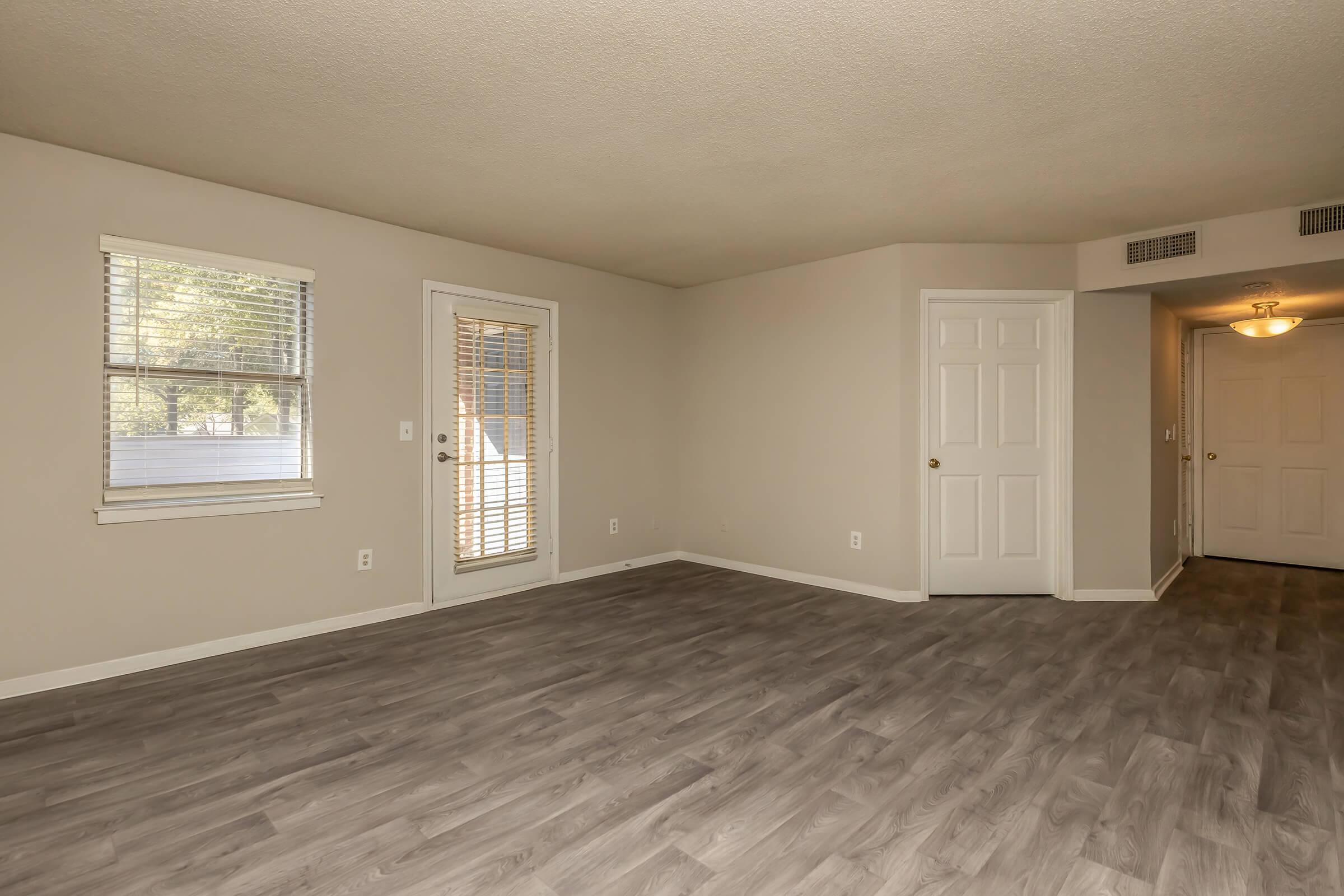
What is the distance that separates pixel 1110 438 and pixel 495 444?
441 centimetres

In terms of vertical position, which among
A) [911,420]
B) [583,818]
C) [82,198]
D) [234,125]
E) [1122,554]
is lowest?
[583,818]

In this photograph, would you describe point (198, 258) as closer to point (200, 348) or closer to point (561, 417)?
point (200, 348)

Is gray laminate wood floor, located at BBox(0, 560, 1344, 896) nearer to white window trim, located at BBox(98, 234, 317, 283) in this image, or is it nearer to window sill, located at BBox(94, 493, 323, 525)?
window sill, located at BBox(94, 493, 323, 525)

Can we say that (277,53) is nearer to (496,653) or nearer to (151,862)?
(151,862)

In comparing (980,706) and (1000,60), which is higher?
(1000,60)

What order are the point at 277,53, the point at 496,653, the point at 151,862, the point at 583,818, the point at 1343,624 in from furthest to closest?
1. the point at 1343,624
2. the point at 496,653
3. the point at 277,53
4. the point at 583,818
5. the point at 151,862

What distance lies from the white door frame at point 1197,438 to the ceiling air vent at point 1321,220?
2.71 m

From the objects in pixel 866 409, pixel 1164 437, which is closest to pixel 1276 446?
pixel 1164 437

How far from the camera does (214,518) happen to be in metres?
3.69

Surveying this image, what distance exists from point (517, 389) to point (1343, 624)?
5.61 meters

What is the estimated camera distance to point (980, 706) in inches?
118

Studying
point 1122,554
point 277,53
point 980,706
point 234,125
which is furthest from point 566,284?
point 1122,554

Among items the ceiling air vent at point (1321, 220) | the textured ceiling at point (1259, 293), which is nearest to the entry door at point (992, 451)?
the textured ceiling at point (1259, 293)

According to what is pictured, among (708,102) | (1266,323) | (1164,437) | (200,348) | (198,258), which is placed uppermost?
(708,102)
